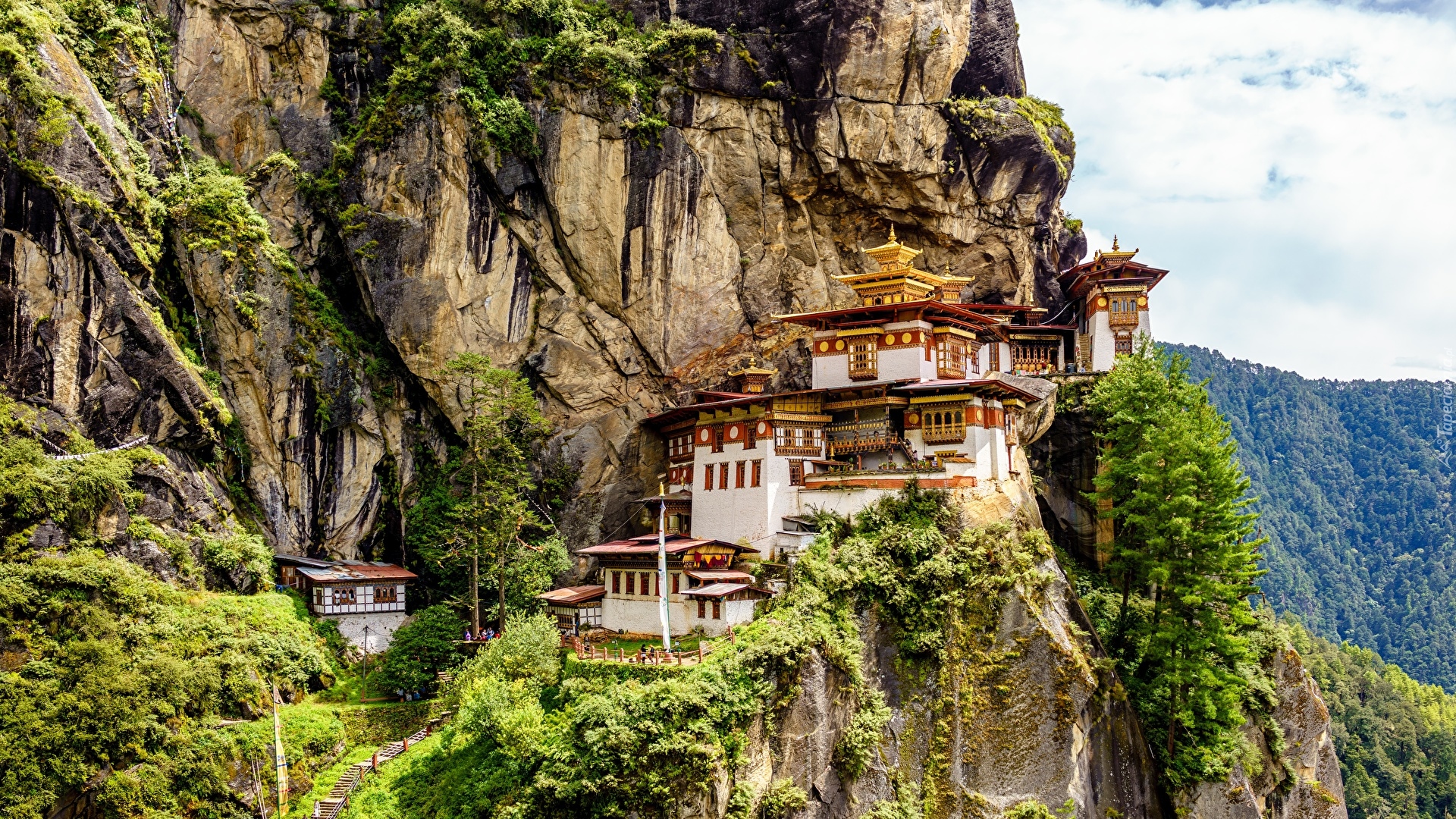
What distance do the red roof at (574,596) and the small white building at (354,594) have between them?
632 centimetres

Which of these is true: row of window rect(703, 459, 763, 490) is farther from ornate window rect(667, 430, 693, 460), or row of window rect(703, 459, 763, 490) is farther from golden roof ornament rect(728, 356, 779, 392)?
golden roof ornament rect(728, 356, 779, 392)

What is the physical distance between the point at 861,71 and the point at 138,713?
39220 mm

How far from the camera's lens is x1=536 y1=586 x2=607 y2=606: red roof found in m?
41.3

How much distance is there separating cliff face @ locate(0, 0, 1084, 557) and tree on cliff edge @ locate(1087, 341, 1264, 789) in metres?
18.4

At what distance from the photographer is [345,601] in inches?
1678

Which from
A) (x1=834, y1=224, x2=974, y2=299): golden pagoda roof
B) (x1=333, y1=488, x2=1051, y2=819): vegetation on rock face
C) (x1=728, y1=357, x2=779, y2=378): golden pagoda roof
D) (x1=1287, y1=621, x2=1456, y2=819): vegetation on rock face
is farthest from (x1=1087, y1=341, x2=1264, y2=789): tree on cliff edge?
(x1=1287, y1=621, x2=1456, y2=819): vegetation on rock face

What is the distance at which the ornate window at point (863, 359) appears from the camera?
4747 cm

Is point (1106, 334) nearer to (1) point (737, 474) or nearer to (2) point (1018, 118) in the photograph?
(2) point (1018, 118)

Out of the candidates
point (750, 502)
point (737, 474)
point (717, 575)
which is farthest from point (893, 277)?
point (717, 575)

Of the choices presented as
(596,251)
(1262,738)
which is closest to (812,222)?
(596,251)

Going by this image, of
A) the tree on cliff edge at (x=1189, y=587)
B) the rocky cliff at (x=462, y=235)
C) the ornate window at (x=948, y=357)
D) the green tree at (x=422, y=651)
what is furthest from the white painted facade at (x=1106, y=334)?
the green tree at (x=422, y=651)

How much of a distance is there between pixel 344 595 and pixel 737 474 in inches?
635

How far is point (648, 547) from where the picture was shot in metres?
40.3

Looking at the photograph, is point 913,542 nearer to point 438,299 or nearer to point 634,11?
point 438,299
